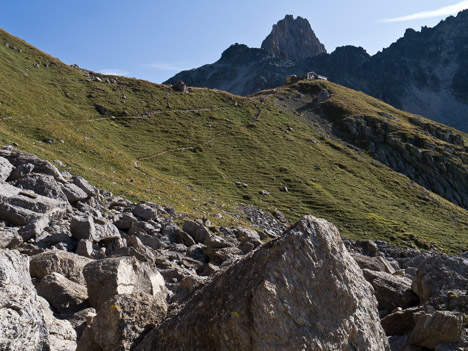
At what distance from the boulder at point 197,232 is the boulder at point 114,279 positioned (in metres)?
13.9

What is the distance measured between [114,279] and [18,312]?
335cm

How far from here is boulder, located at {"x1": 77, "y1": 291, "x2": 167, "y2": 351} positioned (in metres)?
7.34

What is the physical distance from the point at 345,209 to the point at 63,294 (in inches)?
2379

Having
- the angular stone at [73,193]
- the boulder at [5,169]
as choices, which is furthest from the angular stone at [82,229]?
the boulder at [5,169]

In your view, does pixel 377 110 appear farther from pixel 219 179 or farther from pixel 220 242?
pixel 220 242

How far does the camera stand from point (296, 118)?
118250 mm

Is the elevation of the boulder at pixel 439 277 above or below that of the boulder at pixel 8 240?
below

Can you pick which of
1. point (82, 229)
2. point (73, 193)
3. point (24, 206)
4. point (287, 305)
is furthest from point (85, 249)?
point (287, 305)

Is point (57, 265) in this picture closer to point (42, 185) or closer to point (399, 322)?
point (399, 322)

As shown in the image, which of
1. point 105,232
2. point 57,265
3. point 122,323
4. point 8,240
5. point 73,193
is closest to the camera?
point 122,323

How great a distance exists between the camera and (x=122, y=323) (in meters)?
7.46

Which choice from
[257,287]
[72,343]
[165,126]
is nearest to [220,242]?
[72,343]

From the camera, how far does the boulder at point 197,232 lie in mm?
25002

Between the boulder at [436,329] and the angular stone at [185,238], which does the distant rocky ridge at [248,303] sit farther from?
the angular stone at [185,238]
